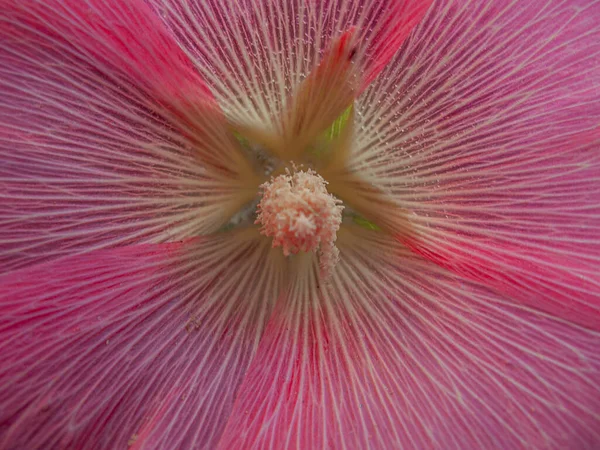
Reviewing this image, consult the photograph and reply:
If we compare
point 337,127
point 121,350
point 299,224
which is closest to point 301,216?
point 299,224

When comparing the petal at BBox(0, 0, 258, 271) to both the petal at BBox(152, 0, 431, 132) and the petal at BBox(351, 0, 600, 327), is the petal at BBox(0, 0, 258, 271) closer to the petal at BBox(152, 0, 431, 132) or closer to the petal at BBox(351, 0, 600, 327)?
the petal at BBox(152, 0, 431, 132)

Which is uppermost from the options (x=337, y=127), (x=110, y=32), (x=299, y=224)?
(x=110, y=32)

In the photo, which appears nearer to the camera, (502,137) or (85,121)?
(85,121)

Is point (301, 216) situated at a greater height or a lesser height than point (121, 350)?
greater

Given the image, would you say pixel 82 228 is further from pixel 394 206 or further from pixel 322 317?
pixel 394 206

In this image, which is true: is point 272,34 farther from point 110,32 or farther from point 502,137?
point 502,137

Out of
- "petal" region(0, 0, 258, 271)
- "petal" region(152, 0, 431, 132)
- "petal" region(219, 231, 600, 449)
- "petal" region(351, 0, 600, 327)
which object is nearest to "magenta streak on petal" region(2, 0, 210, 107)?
"petal" region(0, 0, 258, 271)

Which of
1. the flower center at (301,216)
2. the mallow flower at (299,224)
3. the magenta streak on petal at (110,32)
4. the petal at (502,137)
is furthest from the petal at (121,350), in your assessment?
the petal at (502,137)
